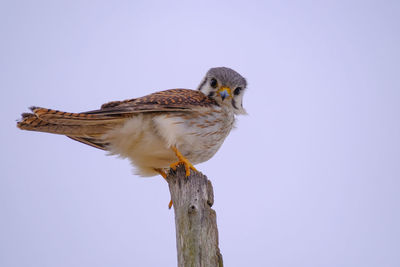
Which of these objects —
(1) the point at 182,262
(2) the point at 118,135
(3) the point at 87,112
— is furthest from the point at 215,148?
(1) the point at 182,262

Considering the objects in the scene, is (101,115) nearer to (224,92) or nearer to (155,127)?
(155,127)

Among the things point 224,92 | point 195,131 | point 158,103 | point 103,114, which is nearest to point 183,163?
point 195,131

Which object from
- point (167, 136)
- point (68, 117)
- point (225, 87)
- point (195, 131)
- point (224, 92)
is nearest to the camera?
point (68, 117)

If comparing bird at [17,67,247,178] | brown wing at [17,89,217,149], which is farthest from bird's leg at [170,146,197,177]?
brown wing at [17,89,217,149]

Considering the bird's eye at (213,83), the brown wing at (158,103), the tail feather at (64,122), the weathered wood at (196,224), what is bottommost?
the weathered wood at (196,224)

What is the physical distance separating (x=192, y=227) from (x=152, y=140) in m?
1.39

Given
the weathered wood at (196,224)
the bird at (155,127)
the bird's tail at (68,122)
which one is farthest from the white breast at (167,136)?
the weathered wood at (196,224)

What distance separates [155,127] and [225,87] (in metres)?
1.21

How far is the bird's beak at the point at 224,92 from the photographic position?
4820 millimetres

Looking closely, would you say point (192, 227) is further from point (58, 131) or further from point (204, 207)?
point (58, 131)

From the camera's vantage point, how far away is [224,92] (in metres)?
4.86

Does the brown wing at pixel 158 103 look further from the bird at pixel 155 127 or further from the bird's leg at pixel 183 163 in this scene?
the bird's leg at pixel 183 163

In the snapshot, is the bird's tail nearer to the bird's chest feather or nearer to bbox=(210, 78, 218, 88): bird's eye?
the bird's chest feather

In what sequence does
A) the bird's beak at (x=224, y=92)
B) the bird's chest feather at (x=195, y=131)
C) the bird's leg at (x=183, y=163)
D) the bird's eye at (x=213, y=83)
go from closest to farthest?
the bird's leg at (x=183, y=163)
the bird's chest feather at (x=195, y=131)
the bird's beak at (x=224, y=92)
the bird's eye at (x=213, y=83)
